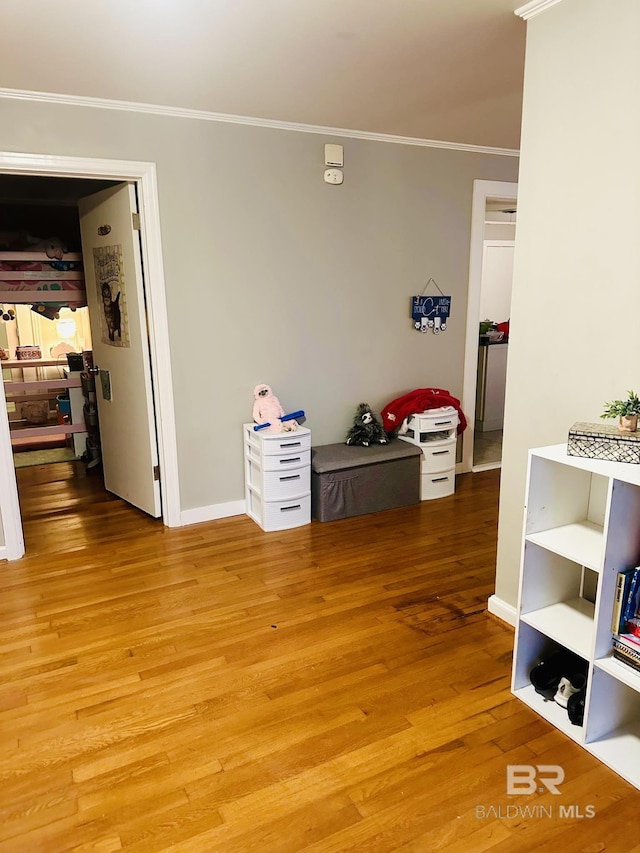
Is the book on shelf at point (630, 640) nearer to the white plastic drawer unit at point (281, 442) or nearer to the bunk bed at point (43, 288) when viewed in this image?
the white plastic drawer unit at point (281, 442)

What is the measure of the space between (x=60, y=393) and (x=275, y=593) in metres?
3.84

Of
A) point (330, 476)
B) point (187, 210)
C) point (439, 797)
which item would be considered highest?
point (187, 210)

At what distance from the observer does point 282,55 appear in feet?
8.00

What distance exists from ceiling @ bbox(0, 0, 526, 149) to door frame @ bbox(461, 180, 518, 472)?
2.76ft

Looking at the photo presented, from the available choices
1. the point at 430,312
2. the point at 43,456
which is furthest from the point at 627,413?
the point at 43,456

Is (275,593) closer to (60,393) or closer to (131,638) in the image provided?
(131,638)

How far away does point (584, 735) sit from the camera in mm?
1845

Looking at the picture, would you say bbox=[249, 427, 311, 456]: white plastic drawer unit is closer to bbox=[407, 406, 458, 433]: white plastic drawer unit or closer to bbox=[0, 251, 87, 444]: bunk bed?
bbox=[407, 406, 458, 433]: white plastic drawer unit

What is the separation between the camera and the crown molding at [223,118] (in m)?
2.90

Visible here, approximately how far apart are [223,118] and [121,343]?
1455 millimetres

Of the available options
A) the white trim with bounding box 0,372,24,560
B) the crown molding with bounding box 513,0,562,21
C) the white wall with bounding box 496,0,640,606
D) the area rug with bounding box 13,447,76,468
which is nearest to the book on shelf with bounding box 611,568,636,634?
the white wall with bounding box 496,0,640,606

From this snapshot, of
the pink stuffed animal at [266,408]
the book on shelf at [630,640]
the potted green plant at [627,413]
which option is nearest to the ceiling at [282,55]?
the potted green plant at [627,413]

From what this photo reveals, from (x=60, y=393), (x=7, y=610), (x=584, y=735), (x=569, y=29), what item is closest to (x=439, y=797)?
(x=584, y=735)

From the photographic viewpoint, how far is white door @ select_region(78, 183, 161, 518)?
344cm
